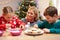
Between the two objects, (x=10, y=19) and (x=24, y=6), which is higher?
(x=24, y=6)

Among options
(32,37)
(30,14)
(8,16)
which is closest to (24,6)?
(30,14)

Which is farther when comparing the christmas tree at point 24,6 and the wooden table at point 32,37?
the christmas tree at point 24,6

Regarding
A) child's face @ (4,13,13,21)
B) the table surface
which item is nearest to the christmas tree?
child's face @ (4,13,13,21)

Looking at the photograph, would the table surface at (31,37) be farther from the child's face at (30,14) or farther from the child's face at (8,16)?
the child's face at (30,14)

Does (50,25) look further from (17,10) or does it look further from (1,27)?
(17,10)

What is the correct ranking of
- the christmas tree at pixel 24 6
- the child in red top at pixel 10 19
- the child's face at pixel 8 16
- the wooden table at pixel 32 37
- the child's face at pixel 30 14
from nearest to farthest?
the wooden table at pixel 32 37 → the child in red top at pixel 10 19 → the child's face at pixel 8 16 → the child's face at pixel 30 14 → the christmas tree at pixel 24 6

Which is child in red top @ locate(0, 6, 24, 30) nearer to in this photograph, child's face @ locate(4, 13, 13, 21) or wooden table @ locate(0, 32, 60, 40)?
child's face @ locate(4, 13, 13, 21)

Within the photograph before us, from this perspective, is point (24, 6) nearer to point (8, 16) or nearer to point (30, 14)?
point (30, 14)

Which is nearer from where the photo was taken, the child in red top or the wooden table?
the wooden table

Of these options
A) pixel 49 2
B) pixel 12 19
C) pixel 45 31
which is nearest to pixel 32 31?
pixel 45 31

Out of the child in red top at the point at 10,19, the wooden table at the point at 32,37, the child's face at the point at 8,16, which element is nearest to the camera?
the wooden table at the point at 32,37

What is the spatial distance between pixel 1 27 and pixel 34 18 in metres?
0.72

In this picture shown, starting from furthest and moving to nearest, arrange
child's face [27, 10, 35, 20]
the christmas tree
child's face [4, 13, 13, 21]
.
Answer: the christmas tree < child's face [27, 10, 35, 20] < child's face [4, 13, 13, 21]

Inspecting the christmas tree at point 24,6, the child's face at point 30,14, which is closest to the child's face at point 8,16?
the child's face at point 30,14
